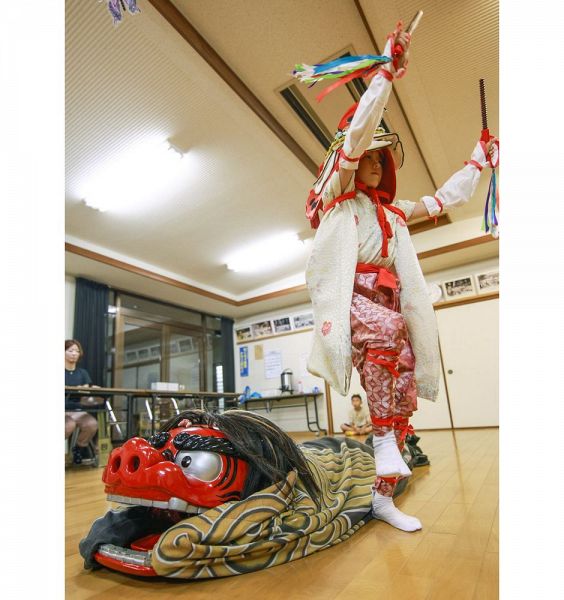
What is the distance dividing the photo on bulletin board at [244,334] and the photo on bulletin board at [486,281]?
420 cm

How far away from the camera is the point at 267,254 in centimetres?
602

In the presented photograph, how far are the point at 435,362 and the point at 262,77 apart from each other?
247cm

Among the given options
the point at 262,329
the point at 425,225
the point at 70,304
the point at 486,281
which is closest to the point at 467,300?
the point at 486,281

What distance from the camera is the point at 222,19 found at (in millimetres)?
2494

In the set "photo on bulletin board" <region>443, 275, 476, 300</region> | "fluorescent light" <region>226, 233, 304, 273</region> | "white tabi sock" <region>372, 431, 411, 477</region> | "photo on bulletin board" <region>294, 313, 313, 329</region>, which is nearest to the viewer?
"white tabi sock" <region>372, 431, 411, 477</region>

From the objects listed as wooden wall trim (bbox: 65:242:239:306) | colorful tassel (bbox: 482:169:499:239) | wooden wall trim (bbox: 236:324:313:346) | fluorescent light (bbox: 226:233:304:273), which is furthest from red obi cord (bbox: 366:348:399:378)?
wooden wall trim (bbox: 236:324:313:346)

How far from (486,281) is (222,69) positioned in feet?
15.6

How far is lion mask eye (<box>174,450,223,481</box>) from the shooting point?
1.07m

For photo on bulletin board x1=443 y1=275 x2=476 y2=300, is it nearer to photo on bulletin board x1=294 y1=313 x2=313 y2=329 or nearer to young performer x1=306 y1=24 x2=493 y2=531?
photo on bulletin board x1=294 y1=313 x2=313 y2=329

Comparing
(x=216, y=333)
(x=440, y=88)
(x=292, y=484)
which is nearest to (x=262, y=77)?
(x=440, y=88)

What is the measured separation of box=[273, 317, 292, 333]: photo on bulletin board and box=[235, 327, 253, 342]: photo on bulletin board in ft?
2.06

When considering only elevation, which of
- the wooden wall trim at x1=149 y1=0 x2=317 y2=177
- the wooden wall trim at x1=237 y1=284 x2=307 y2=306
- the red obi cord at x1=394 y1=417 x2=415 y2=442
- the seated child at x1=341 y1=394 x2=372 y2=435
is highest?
the wooden wall trim at x1=149 y1=0 x2=317 y2=177

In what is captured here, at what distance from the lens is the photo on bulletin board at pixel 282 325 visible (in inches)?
300
